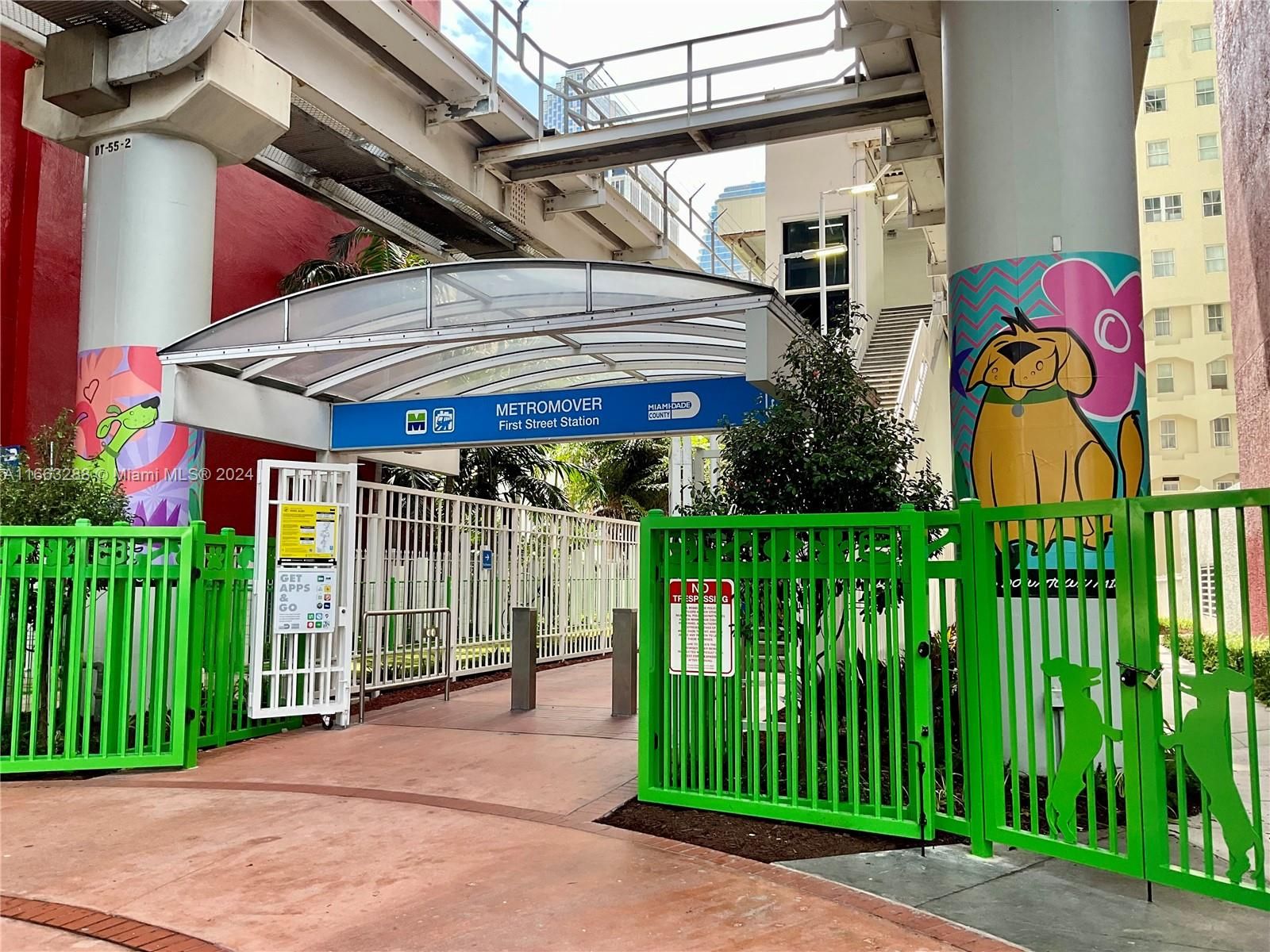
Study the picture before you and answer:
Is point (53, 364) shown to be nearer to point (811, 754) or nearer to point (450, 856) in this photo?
point (450, 856)

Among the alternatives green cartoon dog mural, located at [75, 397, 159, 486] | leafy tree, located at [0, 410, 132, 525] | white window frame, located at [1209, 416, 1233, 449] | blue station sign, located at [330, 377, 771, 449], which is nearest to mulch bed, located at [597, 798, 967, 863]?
blue station sign, located at [330, 377, 771, 449]

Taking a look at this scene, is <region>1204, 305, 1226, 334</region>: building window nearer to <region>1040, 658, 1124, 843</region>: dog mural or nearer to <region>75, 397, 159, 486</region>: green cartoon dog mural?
<region>75, 397, 159, 486</region>: green cartoon dog mural

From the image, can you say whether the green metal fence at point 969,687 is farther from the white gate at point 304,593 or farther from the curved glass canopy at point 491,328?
the white gate at point 304,593

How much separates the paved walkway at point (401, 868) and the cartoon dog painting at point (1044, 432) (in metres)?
3.70

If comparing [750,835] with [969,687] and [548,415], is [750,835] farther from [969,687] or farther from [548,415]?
[548,415]

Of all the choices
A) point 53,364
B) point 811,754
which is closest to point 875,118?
point 811,754

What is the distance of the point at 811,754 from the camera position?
19.7 ft

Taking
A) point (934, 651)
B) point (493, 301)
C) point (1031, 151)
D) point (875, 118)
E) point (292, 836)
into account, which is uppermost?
point (875, 118)

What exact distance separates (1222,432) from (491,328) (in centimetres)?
4315

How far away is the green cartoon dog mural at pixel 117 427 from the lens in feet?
35.8

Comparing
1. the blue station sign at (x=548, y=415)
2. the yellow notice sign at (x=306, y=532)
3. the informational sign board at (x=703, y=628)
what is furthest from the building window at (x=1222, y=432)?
the informational sign board at (x=703, y=628)

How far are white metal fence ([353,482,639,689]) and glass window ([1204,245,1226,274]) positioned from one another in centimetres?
3589

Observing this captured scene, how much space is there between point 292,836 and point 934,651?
431 cm

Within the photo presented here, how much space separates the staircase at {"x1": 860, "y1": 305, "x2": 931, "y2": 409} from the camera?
17750 mm
